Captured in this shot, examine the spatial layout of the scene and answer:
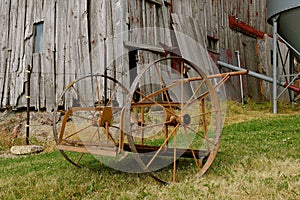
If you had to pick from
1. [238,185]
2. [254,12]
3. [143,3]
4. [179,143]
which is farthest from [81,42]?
[254,12]

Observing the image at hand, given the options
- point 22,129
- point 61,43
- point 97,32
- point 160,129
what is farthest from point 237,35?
point 160,129

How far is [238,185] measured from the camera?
3471 millimetres

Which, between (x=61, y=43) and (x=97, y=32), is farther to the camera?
(x=61, y=43)

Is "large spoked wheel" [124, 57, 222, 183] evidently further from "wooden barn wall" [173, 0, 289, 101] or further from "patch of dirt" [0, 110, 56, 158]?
"wooden barn wall" [173, 0, 289, 101]

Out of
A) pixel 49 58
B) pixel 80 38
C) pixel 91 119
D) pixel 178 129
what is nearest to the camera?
pixel 178 129

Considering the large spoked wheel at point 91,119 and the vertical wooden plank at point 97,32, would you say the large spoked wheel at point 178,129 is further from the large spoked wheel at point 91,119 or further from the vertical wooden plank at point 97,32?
the vertical wooden plank at point 97,32

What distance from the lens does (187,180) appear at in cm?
378

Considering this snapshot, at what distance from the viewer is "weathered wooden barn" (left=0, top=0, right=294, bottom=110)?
8.48 metres

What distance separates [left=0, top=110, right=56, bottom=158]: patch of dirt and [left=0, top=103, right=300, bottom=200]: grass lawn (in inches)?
103

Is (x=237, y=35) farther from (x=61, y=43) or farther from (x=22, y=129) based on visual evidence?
(x=22, y=129)

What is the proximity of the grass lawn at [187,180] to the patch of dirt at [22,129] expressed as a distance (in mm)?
2617

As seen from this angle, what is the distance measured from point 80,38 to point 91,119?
4875 mm

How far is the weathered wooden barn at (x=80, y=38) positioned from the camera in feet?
27.8

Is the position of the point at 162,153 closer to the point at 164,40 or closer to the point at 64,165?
the point at 64,165
